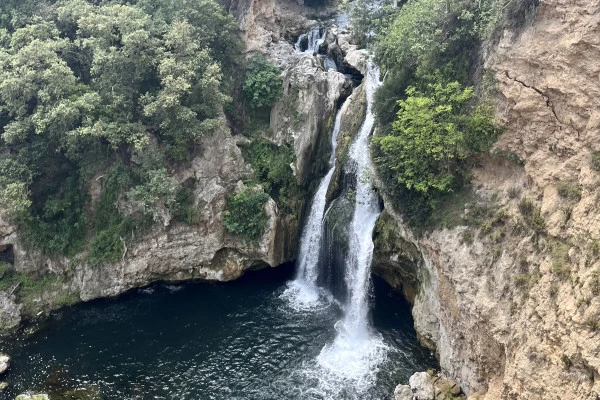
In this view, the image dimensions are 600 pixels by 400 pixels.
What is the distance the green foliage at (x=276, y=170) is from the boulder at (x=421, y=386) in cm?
1248

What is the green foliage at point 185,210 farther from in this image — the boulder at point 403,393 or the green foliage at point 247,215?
the boulder at point 403,393

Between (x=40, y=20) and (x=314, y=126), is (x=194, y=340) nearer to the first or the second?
(x=314, y=126)

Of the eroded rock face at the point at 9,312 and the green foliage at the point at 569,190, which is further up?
the green foliage at the point at 569,190

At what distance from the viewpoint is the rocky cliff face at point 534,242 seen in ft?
44.2

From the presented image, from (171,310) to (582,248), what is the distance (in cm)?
2053

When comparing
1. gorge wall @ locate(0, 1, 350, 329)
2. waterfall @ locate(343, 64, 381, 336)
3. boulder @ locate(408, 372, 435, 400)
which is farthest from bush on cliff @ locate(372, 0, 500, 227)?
boulder @ locate(408, 372, 435, 400)

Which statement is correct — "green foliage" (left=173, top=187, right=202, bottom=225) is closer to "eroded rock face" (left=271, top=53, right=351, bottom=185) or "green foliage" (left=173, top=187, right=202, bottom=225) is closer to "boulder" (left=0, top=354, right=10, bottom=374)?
"eroded rock face" (left=271, top=53, right=351, bottom=185)

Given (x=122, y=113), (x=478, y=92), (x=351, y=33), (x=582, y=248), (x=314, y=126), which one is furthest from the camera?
(x=351, y=33)

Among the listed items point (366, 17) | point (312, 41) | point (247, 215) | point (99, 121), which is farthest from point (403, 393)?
point (312, 41)

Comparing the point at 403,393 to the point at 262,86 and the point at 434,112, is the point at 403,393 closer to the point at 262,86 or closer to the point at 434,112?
the point at 434,112

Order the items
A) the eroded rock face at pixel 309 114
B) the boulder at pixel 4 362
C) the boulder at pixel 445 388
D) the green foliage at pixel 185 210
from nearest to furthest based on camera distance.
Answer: the boulder at pixel 445 388, the boulder at pixel 4 362, the green foliage at pixel 185 210, the eroded rock face at pixel 309 114

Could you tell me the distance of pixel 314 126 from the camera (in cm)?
2795

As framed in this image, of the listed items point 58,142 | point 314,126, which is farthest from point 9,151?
point 314,126

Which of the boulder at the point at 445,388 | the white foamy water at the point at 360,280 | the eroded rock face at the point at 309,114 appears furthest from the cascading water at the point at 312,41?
the boulder at the point at 445,388
